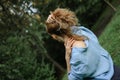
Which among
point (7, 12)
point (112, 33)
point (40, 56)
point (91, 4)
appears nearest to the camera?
point (112, 33)

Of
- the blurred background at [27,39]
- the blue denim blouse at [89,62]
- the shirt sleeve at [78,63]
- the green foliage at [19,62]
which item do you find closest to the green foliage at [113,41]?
the blurred background at [27,39]

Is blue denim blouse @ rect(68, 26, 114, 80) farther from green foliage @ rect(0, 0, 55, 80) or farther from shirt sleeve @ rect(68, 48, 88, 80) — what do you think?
green foliage @ rect(0, 0, 55, 80)

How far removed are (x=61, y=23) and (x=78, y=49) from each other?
33 cm

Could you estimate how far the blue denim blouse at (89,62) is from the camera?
480 cm

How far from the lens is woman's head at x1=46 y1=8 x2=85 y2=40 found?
4898mm

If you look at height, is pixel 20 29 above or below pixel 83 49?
above

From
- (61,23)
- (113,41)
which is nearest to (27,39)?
(113,41)

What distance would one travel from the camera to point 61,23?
4.90 m

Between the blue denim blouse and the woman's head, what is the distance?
2.4 inches

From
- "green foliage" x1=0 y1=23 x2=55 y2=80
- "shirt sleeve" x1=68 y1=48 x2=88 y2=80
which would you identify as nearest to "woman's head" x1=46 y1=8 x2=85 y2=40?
"shirt sleeve" x1=68 y1=48 x2=88 y2=80

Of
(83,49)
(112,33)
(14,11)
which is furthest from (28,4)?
(83,49)

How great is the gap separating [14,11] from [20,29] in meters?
0.47

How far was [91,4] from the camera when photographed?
565 inches

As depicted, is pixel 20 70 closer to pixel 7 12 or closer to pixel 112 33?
pixel 7 12
